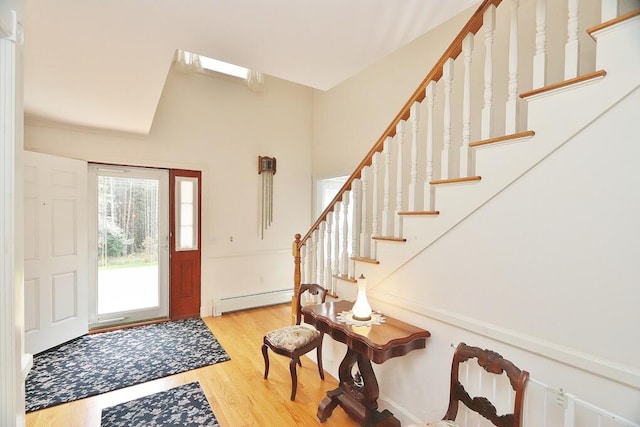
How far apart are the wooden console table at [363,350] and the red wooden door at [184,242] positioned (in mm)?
2519

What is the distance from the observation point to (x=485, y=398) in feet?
4.81

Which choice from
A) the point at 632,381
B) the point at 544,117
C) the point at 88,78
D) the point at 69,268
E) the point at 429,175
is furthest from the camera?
the point at 69,268

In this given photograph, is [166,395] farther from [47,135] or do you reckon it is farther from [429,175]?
[47,135]

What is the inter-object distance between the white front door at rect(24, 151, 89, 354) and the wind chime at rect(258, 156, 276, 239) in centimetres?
220

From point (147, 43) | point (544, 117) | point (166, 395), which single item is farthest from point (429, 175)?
point (166, 395)

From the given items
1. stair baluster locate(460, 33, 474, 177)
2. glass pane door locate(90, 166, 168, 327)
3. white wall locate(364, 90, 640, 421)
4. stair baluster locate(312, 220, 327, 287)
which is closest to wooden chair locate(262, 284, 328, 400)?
stair baluster locate(312, 220, 327, 287)

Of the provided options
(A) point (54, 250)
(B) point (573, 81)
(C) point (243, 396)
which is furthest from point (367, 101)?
(A) point (54, 250)

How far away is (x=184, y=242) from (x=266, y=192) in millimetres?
1407

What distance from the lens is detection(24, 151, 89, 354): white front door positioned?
2918 mm

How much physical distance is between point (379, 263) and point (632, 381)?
52.1 inches

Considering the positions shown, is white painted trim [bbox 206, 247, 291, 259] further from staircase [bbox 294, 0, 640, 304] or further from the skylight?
the skylight

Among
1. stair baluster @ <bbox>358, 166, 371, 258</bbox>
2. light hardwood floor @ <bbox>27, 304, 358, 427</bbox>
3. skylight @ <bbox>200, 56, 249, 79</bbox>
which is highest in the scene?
skylight @ <bbox>200, 56, 249, 79</bbox>

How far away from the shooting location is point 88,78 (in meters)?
2.35

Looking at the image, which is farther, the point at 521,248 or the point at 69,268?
the point at 69,268
